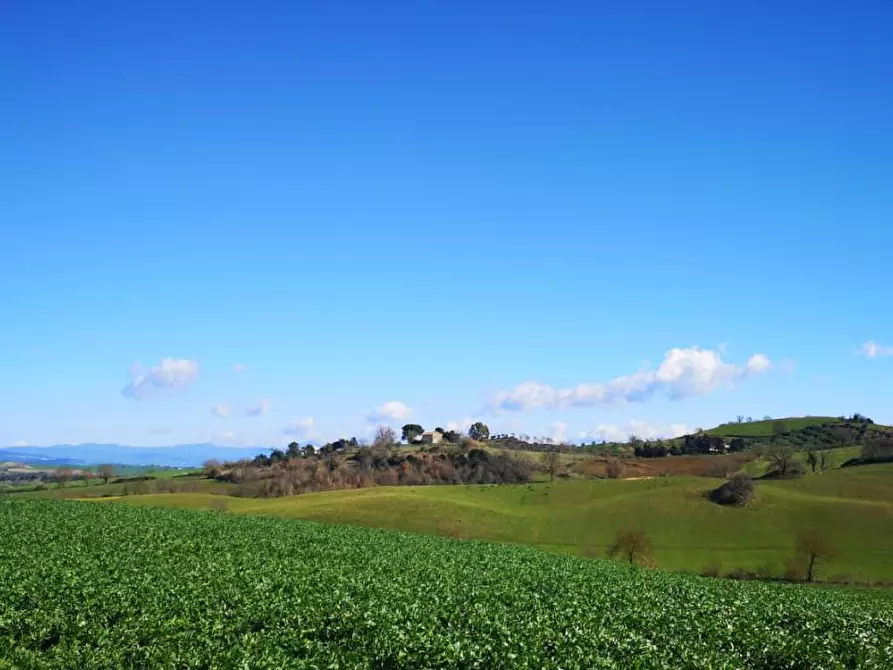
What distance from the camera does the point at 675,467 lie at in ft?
591

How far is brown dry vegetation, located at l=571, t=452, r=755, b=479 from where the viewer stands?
557 ft

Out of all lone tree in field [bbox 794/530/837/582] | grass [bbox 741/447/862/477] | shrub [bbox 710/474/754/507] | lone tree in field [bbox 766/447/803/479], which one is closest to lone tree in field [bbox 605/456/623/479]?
grass [bbox 741/447/862/477]

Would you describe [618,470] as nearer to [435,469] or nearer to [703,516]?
[435,469]

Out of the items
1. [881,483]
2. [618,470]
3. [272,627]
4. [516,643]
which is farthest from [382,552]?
[618,470]

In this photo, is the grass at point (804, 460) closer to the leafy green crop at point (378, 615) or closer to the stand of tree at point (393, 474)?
the stand of tree at point (393, 474)

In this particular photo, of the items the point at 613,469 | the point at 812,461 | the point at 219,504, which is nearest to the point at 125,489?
the point at 219,504

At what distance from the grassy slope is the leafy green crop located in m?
51.0

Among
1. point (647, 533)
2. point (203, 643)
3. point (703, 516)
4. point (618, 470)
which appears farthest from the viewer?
point (618, 470)

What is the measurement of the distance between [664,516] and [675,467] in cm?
7686

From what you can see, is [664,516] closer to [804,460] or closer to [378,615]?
[378,615]

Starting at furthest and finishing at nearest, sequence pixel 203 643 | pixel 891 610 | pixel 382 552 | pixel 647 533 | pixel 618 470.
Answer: pixel 618 470, pixel 647 533, pixel 382 552, pixel 891 610, pixel 203 643

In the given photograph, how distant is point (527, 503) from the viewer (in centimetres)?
11962

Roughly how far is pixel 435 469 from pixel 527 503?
226 feet

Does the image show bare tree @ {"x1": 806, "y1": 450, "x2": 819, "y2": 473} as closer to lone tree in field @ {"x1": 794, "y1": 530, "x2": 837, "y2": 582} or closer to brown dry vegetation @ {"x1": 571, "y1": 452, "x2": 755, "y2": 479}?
brown dry vegetation @ {"x1": 571, "y1": 452, "x2": 755, "y2": 479}
